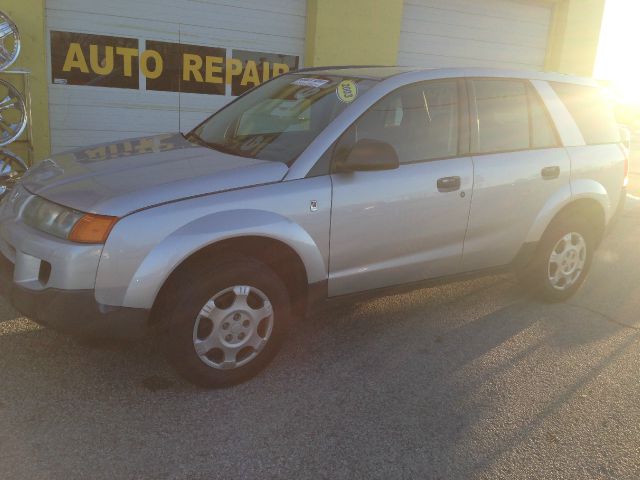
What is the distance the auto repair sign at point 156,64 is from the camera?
6969 millimetres

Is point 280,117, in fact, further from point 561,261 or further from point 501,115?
point 561,261

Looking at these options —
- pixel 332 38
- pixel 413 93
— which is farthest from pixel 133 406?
pixel 332 38

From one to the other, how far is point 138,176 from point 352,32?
6114 millimetres

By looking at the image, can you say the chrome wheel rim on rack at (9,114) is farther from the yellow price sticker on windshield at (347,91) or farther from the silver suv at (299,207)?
the yellow price sticker on windshield at (347,91)

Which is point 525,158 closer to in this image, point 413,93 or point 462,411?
point 413,93

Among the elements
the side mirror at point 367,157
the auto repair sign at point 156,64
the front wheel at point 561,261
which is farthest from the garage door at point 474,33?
the side mirror at point 367,157

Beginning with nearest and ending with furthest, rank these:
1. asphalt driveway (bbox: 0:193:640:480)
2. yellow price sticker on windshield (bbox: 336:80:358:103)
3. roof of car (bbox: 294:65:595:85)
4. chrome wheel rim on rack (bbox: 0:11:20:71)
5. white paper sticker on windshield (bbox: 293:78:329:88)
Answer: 1. asphalt driveway (bbox: 0:193:640:480)
2. yellow price sticker on windshield (bbox: 336:80:358:103)
3. roof of car (bbox: 294:65:595:85)
4. white paper sticker on windshield (bbox: 293:78:329:88)
5. chrome wheel rim on rack (bbox: 0:11:20:71)

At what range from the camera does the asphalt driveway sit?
279 cm

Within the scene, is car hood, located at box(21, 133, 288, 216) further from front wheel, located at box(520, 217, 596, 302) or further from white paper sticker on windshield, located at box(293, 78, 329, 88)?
front wheel, located at box(520, 217, 596, 302)

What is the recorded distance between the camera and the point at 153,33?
7.38 meters

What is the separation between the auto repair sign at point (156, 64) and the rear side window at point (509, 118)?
4.45 metres

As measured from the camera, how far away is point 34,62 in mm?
6723

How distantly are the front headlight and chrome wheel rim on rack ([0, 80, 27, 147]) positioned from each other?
11.4 ft

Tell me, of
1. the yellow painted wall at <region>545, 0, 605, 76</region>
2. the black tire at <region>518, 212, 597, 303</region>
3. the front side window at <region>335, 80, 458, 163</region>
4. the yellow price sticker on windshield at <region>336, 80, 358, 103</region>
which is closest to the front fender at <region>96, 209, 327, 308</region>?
the front side window at <region>335, 80, 458, 163</region>
